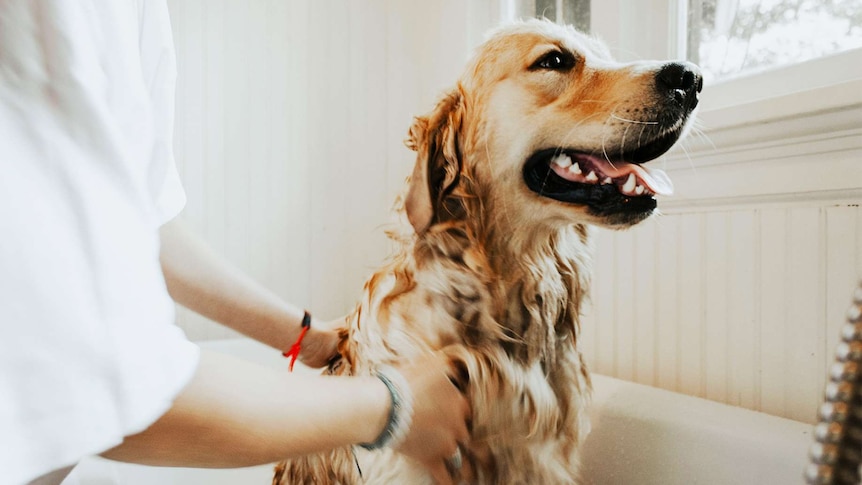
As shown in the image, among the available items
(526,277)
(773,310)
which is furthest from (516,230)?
(773,310)

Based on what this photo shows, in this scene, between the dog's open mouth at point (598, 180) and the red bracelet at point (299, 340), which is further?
the red bracelet at point (299, 340)

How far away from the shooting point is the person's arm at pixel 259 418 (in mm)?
411

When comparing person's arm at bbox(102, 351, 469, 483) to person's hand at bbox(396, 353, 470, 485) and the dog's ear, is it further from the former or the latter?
the dog's ear

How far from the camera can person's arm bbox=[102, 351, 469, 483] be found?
0.41 meters

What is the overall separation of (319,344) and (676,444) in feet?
2.07

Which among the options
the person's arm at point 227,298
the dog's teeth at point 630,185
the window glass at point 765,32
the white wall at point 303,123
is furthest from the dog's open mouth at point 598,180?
the white wall at point 303,123

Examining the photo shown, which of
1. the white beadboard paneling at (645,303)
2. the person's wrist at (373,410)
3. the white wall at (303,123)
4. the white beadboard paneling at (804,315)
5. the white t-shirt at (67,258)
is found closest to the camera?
the white t-shirt at (67,258)

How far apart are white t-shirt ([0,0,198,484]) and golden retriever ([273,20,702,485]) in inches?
15.4

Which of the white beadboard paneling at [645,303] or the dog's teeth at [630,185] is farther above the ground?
the dog's teeth at [630,185]

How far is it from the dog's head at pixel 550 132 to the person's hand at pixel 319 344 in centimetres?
33

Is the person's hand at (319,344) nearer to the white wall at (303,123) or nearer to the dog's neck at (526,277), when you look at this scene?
the dog's neck at (526,277)

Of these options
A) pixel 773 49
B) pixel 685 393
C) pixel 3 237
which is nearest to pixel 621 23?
pixel 773 49

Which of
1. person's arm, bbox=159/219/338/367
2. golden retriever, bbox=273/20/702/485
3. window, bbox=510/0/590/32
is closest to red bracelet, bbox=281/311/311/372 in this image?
person's arm, bbox=159/219/338/367

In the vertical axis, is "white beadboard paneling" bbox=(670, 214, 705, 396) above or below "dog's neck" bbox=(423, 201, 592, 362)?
below
